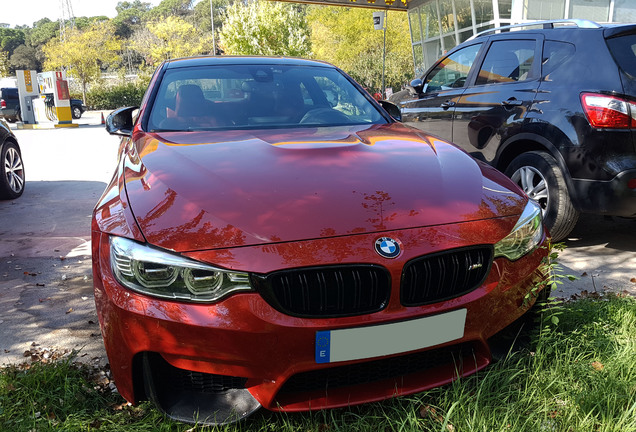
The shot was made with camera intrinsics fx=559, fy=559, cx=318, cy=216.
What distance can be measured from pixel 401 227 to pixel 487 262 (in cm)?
37

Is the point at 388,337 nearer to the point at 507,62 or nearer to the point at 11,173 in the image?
the point at 507,62

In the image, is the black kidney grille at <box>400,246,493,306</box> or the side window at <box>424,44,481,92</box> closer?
the black kidney grille at <box>400,246,493,306</box>

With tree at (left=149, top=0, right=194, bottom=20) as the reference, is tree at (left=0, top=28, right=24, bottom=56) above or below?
below

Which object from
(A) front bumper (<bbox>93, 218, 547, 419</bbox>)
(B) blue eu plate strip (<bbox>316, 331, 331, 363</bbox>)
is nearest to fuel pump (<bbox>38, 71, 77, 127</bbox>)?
(A) front bumper (<bbox>93, 218, 547, 419</bbox>)

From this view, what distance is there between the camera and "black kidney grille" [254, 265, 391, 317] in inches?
73.9

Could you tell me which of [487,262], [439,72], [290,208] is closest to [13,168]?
[439,72]

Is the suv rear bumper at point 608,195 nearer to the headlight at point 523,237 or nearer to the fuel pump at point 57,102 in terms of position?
the headlight at point 523,237

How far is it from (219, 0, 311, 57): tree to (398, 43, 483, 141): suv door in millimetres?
22570

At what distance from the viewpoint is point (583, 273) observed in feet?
13.0

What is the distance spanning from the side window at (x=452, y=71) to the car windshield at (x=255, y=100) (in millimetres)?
2112

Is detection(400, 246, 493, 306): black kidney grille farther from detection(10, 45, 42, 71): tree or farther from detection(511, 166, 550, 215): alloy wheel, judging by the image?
detection(10, 45, 42, 71): tree

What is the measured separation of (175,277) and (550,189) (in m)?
3.32

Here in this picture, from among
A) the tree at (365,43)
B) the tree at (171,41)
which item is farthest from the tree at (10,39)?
the tree at (365,43)

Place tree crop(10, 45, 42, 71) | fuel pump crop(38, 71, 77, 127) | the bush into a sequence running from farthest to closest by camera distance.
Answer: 1. tree crop(10, 45, 42, 71)
2. the bush
3. fuel pump crop(38, 71, 77, 127)
